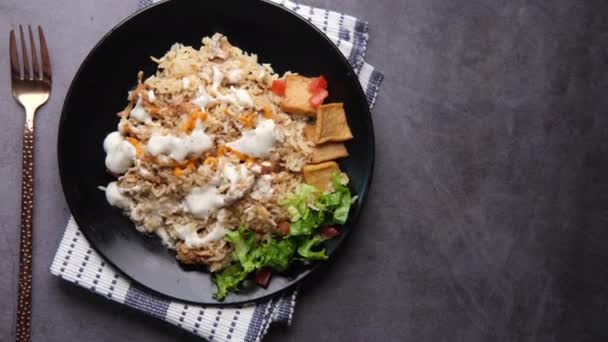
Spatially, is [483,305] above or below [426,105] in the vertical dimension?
below

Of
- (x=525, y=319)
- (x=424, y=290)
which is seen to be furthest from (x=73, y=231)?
(x=525, y=319)

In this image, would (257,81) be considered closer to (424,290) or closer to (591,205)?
(424,290)

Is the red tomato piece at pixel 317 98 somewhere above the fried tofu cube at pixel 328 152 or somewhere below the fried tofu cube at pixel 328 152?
above

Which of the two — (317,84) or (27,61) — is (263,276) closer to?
(317,84)

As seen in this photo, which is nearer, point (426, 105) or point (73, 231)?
point (73, 231)

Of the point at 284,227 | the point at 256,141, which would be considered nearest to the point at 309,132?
the point at 256,141

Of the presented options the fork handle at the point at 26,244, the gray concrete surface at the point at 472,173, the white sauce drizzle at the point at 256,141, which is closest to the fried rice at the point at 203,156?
the white sauce drizzle at the point at 256,141

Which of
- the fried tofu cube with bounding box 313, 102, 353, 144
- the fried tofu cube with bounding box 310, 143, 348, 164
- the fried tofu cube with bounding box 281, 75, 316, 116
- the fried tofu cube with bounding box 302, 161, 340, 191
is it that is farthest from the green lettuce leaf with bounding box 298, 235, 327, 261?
the fried tofu cube with bounding box 281, 75, 316, 116

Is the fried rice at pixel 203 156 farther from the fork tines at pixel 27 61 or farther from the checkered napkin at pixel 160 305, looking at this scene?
the fork tines at pixel 27 61
